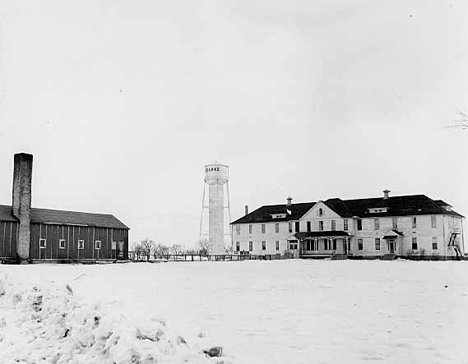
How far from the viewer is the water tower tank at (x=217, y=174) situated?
62.2 meters

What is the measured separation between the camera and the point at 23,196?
42.1 meters

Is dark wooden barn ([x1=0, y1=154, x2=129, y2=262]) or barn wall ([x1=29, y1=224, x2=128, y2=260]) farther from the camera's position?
barn wall ([x1=29, y1=224, x2=128, y2=260])

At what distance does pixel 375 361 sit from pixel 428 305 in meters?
5.63

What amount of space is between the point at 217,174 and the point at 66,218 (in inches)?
791

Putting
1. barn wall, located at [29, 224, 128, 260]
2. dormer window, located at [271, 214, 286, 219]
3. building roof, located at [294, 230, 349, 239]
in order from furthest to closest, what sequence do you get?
dormer window, located at [271, 214, 286, 219]
building roof, located at [294, 230, 349, 239]
barn wall, located at [29, 224, 128, 260]

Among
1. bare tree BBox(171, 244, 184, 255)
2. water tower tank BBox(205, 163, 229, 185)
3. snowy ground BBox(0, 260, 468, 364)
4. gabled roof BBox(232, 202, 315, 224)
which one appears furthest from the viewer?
bare tree BBox(171, 244, 184, 255)

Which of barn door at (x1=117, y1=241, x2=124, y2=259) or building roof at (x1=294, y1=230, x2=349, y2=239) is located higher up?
building roof at (x1=294, y1=230, x2=349, y2=239)

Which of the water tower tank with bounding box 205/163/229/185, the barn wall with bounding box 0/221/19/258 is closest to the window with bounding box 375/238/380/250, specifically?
the water tower tank with bounding box 205/163/229/185

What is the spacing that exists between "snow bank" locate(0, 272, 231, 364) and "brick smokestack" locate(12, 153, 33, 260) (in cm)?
3372

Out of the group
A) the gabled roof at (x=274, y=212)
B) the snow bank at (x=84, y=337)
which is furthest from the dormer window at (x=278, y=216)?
the snow bank at (x=84, y=337)

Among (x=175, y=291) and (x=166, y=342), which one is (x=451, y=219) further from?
(x=166, y=342)

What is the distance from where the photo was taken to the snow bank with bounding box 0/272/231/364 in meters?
5.95

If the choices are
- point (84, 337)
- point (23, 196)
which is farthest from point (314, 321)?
point (23, 196)

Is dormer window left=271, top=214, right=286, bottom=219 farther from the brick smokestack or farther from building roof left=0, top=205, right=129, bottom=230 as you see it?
the brick smokestack
